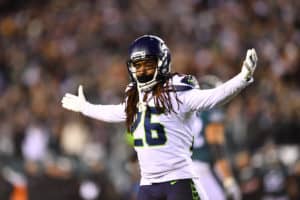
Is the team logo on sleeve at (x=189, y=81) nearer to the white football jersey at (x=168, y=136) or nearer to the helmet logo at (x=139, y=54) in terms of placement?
the white football jersey at (x=168, y=136)

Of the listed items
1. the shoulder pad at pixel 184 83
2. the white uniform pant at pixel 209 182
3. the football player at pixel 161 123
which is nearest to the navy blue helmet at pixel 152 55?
the football player at pixel 161 123

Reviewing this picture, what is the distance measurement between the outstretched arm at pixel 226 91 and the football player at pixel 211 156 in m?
2.32

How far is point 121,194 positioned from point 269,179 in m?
1.65

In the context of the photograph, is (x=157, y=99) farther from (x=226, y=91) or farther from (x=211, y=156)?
(x=211, y=156)

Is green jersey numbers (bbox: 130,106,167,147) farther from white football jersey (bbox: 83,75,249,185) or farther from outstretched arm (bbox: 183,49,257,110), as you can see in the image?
outstretched arm (bbox: 183,49,257,110)

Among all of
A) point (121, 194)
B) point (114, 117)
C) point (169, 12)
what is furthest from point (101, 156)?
point (114, 117)

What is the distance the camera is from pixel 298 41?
14.1 m

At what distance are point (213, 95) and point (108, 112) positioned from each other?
0.96 meters

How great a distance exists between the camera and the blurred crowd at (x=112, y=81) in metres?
11.3

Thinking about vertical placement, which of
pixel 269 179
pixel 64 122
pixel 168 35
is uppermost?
pixel 168 35

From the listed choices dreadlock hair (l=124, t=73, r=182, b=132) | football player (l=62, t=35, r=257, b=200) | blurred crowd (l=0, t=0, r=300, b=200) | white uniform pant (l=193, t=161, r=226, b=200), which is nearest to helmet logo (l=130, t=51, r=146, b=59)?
football player (l=62, t=35, r=257, b=200)

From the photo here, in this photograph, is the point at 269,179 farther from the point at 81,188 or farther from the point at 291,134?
the point at 81,188

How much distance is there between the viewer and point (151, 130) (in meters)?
6.62

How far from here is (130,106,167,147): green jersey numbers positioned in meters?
6.61
